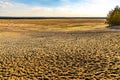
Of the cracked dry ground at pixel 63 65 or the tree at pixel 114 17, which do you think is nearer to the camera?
the cracked dry ground at pixel 63 65

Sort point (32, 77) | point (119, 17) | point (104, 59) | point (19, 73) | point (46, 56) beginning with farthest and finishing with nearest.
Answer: point (119, 17) → point (46, 56) → point (104, 59) → point (19, 73) → point (32, 77)

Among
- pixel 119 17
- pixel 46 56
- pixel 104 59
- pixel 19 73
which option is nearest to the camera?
pixel 19 73

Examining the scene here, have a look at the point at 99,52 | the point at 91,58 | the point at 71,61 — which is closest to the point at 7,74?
the point at 71,61

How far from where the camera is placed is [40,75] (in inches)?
492

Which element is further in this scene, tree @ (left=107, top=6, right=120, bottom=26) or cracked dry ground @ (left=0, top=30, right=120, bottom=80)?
tree @ (left=107, top=6, right=120, bottom=26)

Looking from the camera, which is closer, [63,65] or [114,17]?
[63,65]

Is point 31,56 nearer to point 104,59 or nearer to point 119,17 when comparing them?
point 104,59

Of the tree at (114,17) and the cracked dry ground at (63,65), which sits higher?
the tree at (114,17)

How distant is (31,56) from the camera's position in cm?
1791

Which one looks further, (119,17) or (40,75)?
(119,17)

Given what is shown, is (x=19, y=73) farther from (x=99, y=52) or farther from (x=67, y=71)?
(x=99, y=52)

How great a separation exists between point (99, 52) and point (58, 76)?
6.78 metres

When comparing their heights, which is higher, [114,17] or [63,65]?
[114,17]

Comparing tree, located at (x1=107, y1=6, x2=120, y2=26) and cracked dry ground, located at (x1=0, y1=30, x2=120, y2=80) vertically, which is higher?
tree, located at (x1=107, y1=6, x2=120, y2=26)
